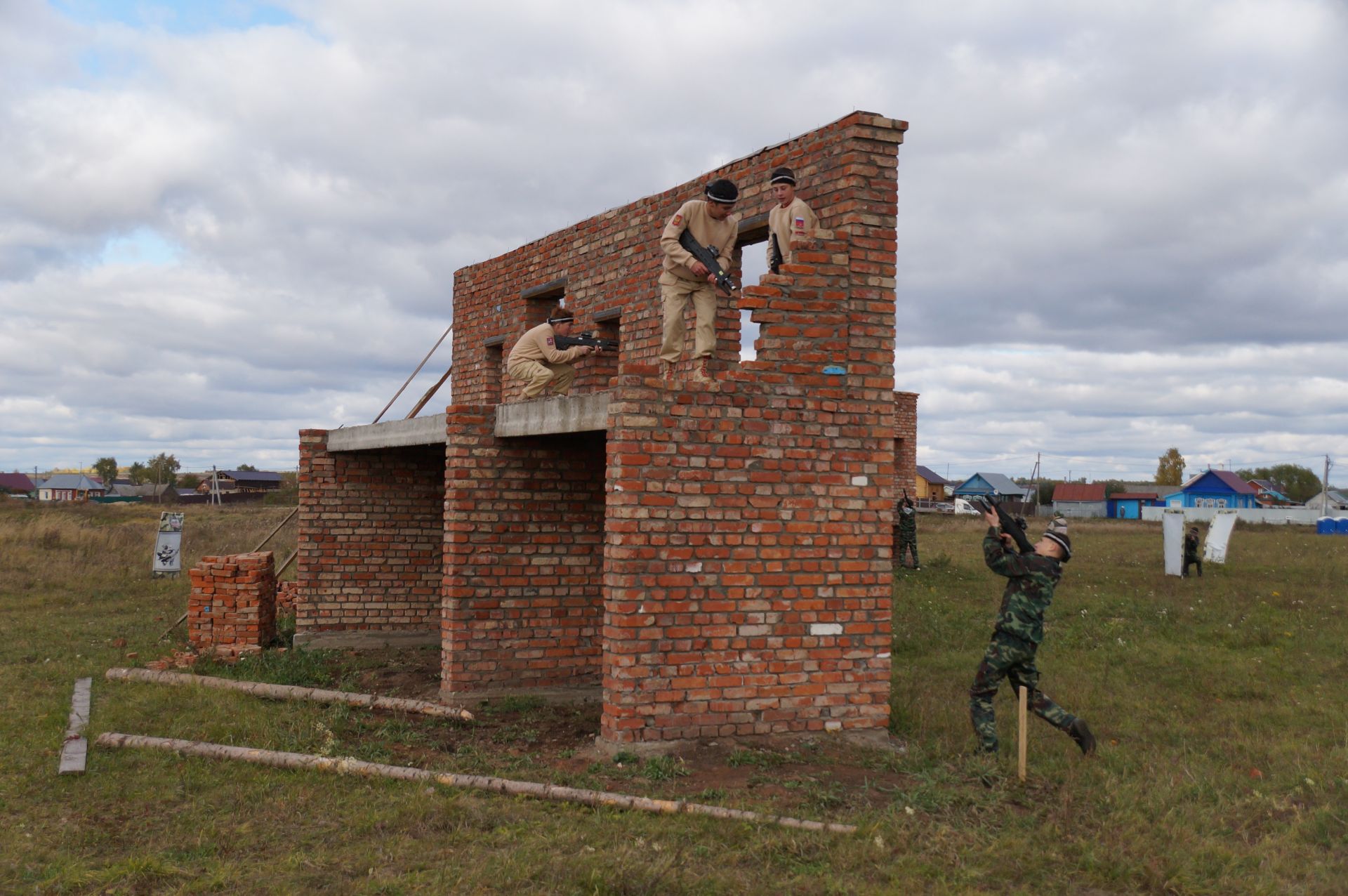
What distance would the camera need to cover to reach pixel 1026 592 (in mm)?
6387

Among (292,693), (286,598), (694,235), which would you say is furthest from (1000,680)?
(286,598)

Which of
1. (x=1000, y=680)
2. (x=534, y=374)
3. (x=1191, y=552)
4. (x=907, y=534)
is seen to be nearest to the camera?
(x=1000, y=680)

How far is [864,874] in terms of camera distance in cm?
461

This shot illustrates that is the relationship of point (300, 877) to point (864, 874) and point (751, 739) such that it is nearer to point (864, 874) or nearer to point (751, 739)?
point (864, 874)

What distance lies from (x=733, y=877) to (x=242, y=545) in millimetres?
20273

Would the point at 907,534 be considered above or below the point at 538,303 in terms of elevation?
below

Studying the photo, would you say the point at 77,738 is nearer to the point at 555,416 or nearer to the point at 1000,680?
the point at 555,416

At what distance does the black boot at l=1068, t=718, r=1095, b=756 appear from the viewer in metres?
6.48

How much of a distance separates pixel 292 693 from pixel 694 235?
4.93 meters

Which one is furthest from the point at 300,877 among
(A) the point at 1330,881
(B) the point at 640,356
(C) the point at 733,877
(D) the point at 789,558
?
(B) the point at 640,356

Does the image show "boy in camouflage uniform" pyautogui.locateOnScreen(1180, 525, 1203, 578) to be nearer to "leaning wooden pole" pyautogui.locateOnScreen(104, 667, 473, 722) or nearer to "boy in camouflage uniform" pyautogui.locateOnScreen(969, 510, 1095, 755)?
"boy in camouflage uniform" pyautogui.locateOnScreen(969, 510, 1095, 755)

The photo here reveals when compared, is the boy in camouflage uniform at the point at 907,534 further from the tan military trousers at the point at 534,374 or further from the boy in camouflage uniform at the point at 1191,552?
A: the tan military trousers at the point at 534,374

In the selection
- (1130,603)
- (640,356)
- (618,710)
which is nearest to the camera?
(618,710)

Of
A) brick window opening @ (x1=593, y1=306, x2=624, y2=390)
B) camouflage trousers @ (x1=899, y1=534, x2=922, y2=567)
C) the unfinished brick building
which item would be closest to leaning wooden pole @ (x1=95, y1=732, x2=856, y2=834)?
the unfinished brick building
